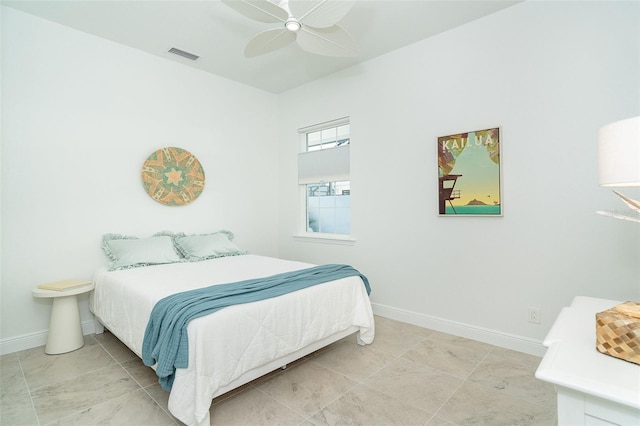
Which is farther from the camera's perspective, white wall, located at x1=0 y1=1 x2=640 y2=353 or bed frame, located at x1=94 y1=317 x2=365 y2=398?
white wall, located at x1=0 y1=1 x2=640 y2=353

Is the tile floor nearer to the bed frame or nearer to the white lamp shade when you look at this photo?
the bed frame

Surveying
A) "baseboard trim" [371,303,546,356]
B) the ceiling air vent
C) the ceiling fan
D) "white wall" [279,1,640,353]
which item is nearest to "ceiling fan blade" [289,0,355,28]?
the ceiling fan

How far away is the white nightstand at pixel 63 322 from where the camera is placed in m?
2.64

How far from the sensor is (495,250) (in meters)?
2.76

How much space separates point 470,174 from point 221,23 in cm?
265

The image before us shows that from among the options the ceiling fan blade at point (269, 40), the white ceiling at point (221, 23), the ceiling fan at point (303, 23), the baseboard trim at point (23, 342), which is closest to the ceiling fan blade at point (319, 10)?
the ceiling fan at point (303, 23)

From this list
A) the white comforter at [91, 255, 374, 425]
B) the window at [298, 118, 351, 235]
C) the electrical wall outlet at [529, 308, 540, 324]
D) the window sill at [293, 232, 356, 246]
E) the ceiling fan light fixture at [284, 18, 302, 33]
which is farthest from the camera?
the window at [298, 118, 351, 235]

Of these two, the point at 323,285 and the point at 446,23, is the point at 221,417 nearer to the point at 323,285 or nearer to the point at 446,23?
the point at 323,285

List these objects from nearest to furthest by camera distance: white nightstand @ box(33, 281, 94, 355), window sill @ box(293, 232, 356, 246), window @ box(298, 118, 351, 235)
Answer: white nightstand @ box(33, 281, 94, 355) → window sill @ box(293, 232, 356, 246) → window @ box(298, 118, 351, 235)

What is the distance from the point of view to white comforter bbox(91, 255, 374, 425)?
5.40 ft

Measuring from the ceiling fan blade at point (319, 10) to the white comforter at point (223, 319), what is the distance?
184cm

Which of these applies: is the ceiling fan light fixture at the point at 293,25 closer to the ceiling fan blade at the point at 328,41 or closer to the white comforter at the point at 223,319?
the ceiling fan blade at the point at 328,41

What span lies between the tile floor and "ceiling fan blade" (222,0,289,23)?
2.48m

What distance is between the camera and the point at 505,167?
268 centimetres
